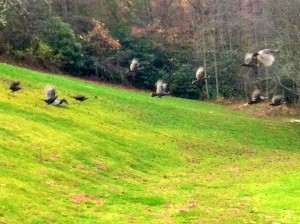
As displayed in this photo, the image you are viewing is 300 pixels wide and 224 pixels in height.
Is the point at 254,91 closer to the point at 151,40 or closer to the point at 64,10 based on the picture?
the point at 64,10

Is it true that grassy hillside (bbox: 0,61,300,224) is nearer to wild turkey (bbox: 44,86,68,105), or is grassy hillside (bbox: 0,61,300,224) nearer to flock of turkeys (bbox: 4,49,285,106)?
wild turkey (bbox: 44,86,68,105)

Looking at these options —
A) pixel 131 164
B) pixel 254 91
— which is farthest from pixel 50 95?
pixel 254 91

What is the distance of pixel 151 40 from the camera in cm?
6725

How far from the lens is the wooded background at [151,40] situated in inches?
2239

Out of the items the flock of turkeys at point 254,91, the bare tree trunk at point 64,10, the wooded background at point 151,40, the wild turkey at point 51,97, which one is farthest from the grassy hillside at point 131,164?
the bare tree trunk at point 64,10

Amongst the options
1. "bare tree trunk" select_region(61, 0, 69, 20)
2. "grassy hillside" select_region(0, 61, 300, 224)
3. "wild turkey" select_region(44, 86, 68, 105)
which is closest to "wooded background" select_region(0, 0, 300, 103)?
"bare tree trunk" select_region(61, 0, 69, 20)

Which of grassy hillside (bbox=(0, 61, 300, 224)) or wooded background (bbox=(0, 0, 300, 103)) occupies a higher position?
wooded background (bbox=(0, 0, 300, 103))

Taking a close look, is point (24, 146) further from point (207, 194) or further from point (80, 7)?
point (80, 7)

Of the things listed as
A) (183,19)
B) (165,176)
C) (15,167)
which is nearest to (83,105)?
(165,176)

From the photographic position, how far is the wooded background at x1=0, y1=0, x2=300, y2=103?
2239 inches

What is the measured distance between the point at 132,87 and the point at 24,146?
139ft

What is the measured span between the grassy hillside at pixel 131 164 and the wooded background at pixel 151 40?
14.7 metres

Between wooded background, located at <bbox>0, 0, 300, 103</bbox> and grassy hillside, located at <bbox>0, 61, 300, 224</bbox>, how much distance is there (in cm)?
1474

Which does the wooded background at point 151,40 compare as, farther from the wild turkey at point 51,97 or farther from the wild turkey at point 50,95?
the wild turkey at point 50,95
